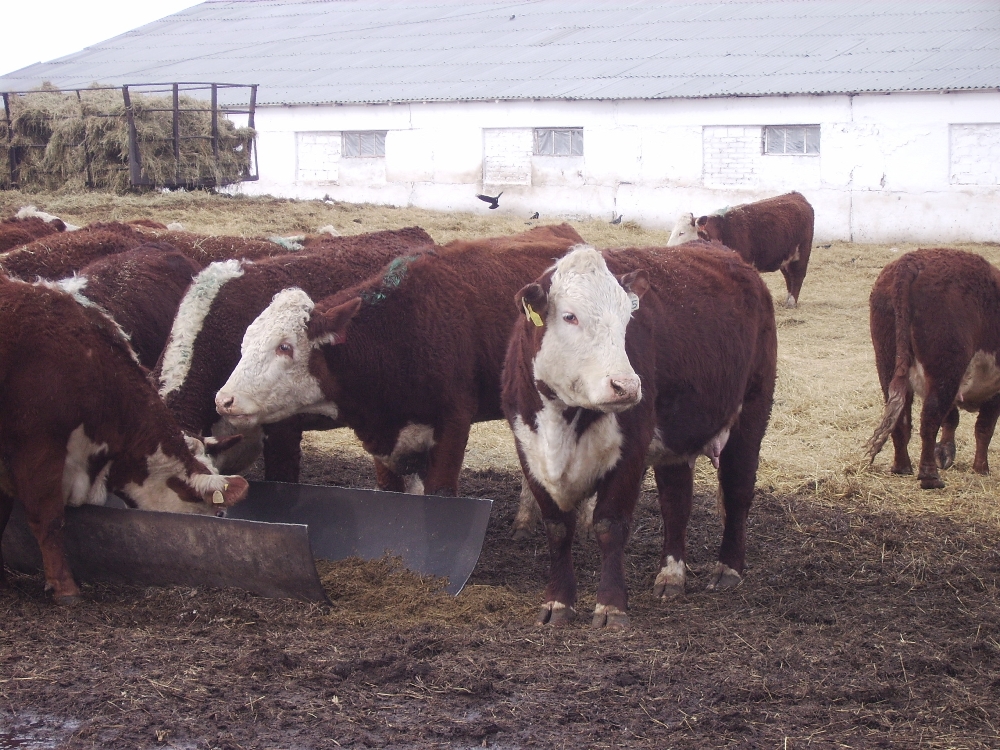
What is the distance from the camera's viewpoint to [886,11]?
27.9m

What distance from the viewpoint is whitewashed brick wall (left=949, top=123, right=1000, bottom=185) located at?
2111 cm

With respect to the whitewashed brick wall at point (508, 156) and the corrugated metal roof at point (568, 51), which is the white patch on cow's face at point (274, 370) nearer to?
the corrugated metal roof at point (568, 51)

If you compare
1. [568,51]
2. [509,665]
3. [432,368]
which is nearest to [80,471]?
[432,368]

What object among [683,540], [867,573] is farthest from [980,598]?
[683,540]

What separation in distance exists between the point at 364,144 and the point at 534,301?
22656 millimetres

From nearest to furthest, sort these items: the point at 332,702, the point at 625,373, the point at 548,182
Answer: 1. the point at 332,702
2. the point at 625,373
3. the point at 548,182

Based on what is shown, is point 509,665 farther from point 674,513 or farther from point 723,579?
point 723,579

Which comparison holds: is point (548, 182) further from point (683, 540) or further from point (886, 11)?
point (683, 540)

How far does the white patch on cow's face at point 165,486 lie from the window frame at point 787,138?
62.2 feet

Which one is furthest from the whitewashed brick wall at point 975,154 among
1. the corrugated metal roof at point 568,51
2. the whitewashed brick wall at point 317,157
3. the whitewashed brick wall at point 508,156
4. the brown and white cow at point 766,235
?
the whitewashed brick wall at point 317,157

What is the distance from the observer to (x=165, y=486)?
613 centimetres

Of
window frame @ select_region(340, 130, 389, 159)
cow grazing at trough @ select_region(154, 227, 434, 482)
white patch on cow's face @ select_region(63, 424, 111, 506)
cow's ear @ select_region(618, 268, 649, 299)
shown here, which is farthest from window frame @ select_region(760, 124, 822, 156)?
white patch on cow's face @ select_region(63, 424, 111, 506)

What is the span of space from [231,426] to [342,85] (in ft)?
75.8

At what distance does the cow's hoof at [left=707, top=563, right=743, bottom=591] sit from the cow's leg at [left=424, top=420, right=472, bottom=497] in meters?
1.50
